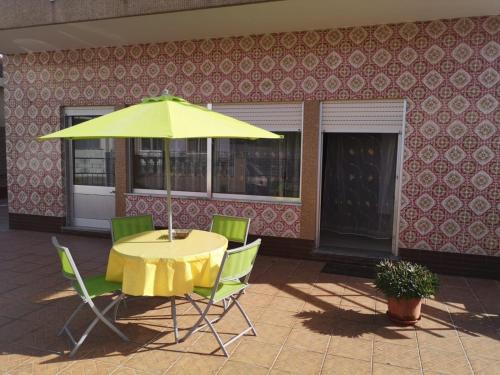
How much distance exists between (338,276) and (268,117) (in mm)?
2739

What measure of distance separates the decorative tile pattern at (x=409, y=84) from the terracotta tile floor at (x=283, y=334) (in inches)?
40.9

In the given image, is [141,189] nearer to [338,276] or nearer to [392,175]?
[338,276]

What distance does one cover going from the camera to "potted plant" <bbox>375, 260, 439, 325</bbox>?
4.24 meters

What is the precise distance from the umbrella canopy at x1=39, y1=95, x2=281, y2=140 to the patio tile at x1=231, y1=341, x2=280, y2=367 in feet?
6.26

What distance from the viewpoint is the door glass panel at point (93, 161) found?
8328 mm

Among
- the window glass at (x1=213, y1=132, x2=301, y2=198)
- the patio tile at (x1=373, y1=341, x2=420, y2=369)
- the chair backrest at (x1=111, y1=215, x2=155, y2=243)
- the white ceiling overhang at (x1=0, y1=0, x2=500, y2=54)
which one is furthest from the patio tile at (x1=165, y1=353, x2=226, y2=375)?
the white ceiling overhang at (x1=0, y1=0, x2=500, y2=54)

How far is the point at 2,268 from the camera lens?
6.22 m

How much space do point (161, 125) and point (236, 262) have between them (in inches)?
52.8

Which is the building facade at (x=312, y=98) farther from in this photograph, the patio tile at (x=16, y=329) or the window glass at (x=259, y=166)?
the patio tile at (x=16, y=329)

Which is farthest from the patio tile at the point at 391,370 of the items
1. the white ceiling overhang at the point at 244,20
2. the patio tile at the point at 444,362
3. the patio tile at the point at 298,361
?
the white ceiling overhang at the point at 244,20

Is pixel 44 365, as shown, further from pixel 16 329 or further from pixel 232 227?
pixel 232 227

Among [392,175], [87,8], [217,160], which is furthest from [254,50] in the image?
[392,175]

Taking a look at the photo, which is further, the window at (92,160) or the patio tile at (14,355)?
the window at (92,160)

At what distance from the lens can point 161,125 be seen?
362 centimetres
